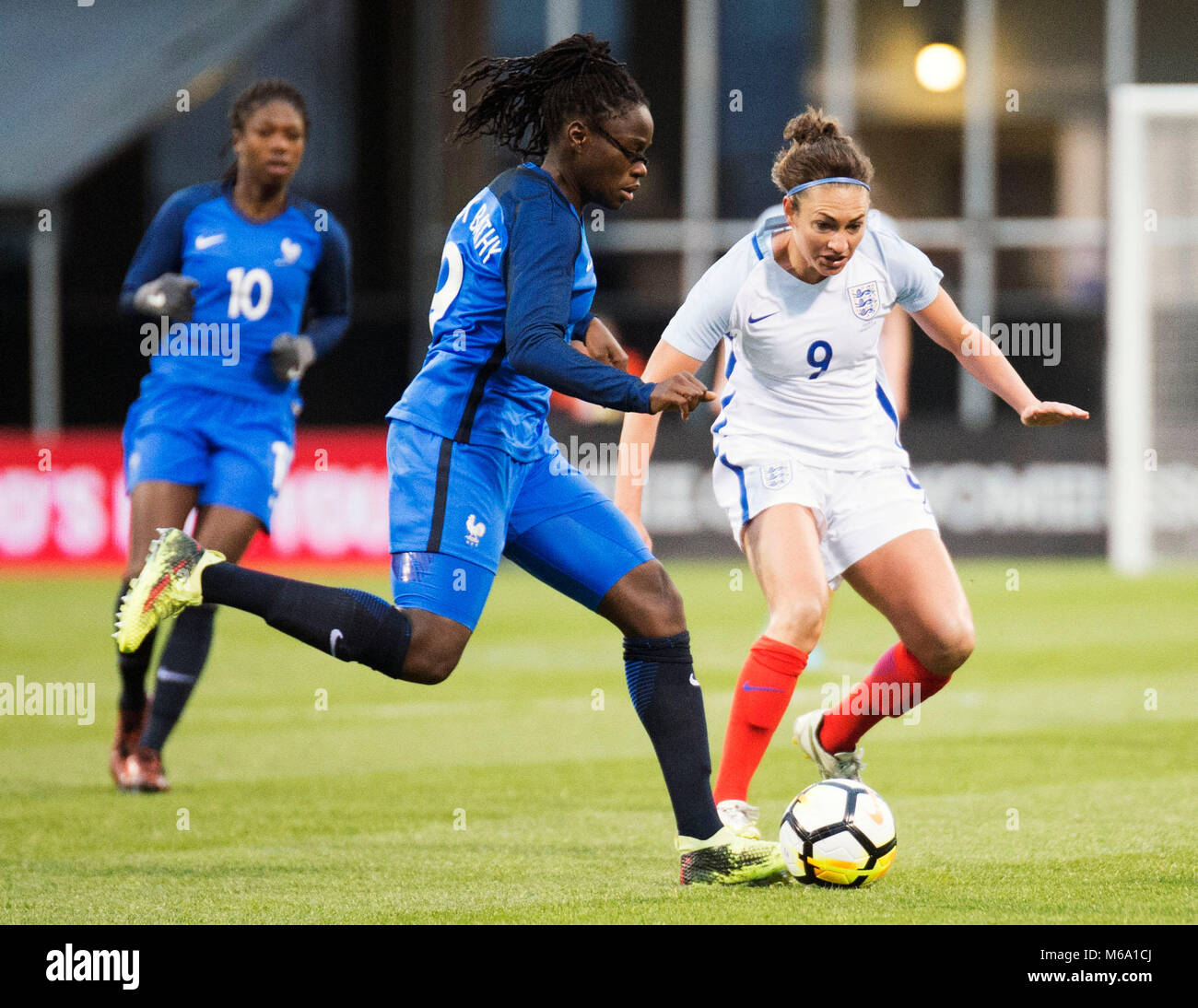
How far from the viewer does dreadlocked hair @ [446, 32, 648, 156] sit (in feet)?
15.8

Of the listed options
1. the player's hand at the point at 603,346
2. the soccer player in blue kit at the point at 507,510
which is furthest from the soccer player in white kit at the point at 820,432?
the soccer player in blue kit at the point at 507,510

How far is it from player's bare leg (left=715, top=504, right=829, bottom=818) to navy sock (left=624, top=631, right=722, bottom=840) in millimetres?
328

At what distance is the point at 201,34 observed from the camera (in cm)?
2148

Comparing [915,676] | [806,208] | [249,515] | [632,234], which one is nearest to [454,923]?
[915,676]

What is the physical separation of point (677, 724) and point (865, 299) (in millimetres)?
1410

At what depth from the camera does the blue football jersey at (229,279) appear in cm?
686

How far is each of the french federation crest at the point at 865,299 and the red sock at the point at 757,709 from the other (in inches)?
38.5

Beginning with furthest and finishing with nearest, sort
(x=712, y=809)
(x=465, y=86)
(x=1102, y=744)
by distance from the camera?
(x=1102, y=744), (x=465, y=86), (x=712, y=809)

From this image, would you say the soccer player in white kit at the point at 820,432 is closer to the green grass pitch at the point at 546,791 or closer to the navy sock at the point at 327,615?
the green grass pitch at the point at 546,791

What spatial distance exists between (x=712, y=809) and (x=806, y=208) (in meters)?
1.65

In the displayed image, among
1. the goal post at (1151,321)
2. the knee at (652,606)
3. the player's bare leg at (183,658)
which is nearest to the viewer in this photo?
the knee at (652,606)

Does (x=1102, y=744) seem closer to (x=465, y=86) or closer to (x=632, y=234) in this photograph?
(x=465, y=86)

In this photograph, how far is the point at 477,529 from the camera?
484cm

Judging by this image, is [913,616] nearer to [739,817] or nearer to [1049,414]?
[1049,414]
